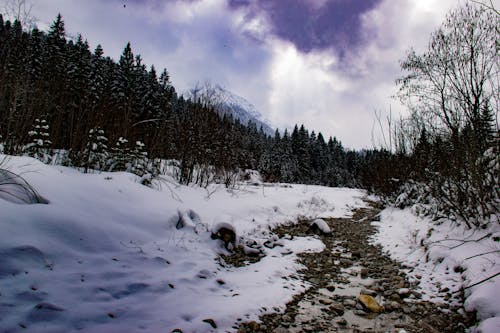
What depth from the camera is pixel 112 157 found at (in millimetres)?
6023

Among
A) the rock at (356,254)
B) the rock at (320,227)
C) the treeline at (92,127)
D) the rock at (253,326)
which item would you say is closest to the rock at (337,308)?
the rock at (253,326)

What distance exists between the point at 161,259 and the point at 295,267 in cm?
243

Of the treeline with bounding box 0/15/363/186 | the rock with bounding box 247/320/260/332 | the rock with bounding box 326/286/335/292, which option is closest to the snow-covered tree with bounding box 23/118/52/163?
the treeline with bounding box 0/15/363/186

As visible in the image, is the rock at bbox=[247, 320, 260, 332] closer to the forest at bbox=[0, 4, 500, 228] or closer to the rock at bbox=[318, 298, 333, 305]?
the rock at bbox=[318, 298, 333, 305]

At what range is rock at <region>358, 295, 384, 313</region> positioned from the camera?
317cm

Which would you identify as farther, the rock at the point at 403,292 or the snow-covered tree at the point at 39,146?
the snow-covered tree at the point at 39,146

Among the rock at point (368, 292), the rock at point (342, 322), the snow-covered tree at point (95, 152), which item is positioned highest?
the snow-covered tree at point (95, 152)

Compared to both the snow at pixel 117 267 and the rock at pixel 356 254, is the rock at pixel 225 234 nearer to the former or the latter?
the snow at pixel 117 267

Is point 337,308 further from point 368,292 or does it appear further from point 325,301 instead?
point 368,292

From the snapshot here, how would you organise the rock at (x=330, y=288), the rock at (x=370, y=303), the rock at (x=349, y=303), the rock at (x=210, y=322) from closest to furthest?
the rock at (x=210, y=322) → the rock at (x=370, y=303) → the rock at (x=349, y=303) → the rock at (x=330, y=288)

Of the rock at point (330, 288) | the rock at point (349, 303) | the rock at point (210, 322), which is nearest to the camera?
the rock at point (210, 322)

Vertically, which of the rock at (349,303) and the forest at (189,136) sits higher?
the forest at (189,136)

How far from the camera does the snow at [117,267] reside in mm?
1862

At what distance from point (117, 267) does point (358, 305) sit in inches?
122
